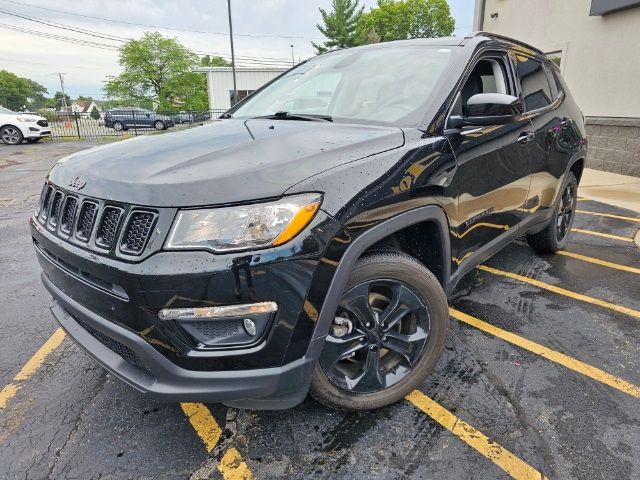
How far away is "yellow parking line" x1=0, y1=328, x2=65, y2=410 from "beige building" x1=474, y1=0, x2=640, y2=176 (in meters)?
10.0

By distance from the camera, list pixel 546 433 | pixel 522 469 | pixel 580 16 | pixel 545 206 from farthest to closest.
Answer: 1. pixel 580 16
2. pixel 545 206
3. pixel 546 433
4. pixel 522 469

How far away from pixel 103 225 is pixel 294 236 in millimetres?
785

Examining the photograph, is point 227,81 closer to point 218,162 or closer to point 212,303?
point 218,162

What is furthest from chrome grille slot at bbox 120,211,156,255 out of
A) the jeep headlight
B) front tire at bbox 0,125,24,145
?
front tire at bbox 0,125,24,145

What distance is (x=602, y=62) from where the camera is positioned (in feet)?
30.6

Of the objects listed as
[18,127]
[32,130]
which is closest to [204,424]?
[18,127]

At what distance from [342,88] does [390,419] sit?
2.03 metres

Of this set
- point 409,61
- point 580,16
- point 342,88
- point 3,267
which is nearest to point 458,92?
point 409,61

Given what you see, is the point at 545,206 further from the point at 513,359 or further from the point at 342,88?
the point at 342,88

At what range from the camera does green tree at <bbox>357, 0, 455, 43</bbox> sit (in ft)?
193

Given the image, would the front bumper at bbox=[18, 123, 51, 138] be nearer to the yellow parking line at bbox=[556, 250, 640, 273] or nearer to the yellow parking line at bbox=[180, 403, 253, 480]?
the yellow parking line at bbox=[180, 403, 253, 480]

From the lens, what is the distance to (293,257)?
1.67 m

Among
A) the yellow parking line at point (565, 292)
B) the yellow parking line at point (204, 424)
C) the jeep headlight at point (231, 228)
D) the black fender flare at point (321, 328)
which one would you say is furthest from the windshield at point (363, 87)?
the yellow parking line at point (565, 292)

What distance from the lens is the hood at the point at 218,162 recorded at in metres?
1.68
